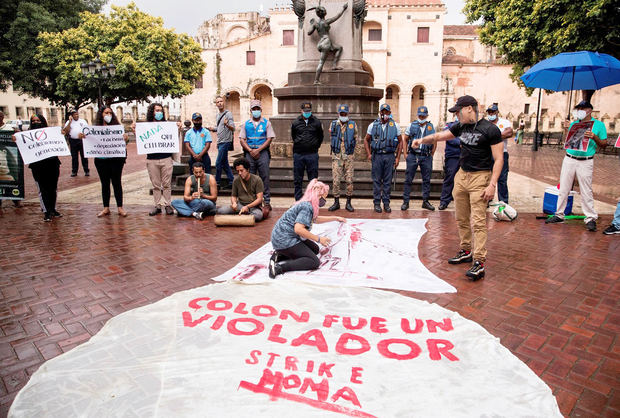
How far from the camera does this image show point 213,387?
2.87m

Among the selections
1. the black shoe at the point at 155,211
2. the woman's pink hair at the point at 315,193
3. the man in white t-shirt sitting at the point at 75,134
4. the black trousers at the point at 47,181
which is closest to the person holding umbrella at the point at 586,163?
the woman's pink hair at the point at 315,193

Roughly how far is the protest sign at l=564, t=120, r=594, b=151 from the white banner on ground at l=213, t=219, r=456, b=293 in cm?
Answer: 293

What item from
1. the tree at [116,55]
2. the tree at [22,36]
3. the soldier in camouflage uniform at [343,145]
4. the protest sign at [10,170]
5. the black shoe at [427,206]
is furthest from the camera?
the tree at [116,55]

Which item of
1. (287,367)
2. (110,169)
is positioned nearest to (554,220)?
(287,367)

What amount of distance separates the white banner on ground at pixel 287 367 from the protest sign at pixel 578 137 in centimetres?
496

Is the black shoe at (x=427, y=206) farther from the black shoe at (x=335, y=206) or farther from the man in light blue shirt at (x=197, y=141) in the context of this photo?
the man in light blue shirt at (x=197, y=141)

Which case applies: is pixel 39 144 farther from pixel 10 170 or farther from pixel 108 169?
pixel 10 170

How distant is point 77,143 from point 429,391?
13015mm

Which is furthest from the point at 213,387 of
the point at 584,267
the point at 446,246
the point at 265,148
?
the point at 265,148

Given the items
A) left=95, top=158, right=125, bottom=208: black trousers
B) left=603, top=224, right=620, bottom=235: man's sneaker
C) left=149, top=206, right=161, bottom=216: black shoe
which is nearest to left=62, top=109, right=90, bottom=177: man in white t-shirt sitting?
left=95, top=158, right=125, bottom=208: black trousers

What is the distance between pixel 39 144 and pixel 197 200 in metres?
2.94

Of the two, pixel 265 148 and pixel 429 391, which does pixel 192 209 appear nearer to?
pixel 265 148

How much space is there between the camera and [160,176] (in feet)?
27.5

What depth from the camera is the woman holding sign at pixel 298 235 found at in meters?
4.86
